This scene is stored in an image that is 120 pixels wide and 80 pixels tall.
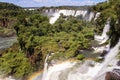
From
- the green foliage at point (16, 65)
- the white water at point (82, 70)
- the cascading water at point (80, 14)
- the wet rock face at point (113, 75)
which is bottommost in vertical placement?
the green foliage at point (16, 65)

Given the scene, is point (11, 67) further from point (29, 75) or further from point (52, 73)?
point (52, 73)

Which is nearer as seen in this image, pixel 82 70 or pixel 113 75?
pixel 113 75

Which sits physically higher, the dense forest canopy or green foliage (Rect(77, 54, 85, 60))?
green foliage (Rect(77, 54, 85, 60))

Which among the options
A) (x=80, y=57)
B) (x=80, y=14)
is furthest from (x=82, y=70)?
(x=80, y=14)

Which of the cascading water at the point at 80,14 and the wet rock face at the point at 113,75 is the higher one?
the wet rock face at the point at 113,75

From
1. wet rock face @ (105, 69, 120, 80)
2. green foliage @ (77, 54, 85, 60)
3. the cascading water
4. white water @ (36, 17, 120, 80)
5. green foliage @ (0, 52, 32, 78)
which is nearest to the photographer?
wet rock face @ (105, 69, 120, 80)

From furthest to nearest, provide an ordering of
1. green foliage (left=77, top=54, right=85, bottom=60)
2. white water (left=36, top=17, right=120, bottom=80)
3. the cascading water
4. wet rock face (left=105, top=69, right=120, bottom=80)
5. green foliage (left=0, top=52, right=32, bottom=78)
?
the cascading water < green foliage (left=0, top=52, right=32, bottom=78) < green foliage (left=77, top=54, right=85, bottom=60) < white water (left=36, top=17, right=120, bottom=80) < wet rock face (left=105, top=69, right=120, bottom=80)

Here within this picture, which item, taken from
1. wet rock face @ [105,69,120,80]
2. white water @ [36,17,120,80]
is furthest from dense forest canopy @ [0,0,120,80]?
wet rock face @ [105,69,120,80]

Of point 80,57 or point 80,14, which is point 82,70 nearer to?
point 80,57

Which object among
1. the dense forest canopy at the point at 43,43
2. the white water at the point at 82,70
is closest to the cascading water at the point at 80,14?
the dense forest canopy at the point at 43,43

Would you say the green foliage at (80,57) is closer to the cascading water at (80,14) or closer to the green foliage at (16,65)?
the green foliage at (16,65)

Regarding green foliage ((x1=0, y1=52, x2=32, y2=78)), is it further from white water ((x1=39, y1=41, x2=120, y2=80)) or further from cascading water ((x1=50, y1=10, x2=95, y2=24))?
cascading water ((x1=50, y1=10, x2=95, y2=24))

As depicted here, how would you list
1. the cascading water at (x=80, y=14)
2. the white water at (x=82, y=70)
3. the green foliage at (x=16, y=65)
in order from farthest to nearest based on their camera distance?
the cascading water at (x=80, y=14) < the green foliage at (x=16, y=65) < the white water at (x=82, y=70)

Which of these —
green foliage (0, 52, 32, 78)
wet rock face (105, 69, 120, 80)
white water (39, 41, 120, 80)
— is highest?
wet rock face (105, 69, 120, 80)
